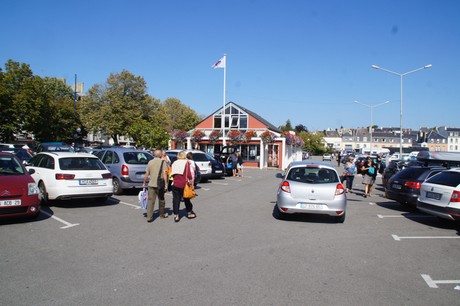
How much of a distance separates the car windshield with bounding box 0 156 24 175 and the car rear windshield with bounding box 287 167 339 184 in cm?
653

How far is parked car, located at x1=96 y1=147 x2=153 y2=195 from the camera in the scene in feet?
42.6

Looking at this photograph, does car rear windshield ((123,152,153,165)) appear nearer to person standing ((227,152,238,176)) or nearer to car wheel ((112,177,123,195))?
car wheel ((112,177,123,195))

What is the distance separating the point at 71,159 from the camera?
10672 mm

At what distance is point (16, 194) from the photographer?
7.84 meters

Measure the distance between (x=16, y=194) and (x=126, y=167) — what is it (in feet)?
17.4

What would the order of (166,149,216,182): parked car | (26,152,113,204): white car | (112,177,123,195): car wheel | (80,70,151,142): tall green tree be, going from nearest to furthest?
(26,152,113,204): white car < (112,177,123,195): car wheel < (166,149,216,182): parked car < (80,70,151,142): tall green tree

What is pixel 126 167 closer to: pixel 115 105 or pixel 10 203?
pixel 10 203

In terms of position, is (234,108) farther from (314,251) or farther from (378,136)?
(378,136)

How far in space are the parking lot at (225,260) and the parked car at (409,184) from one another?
163 cm

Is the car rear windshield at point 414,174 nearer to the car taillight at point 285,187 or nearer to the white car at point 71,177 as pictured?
the car taillight at point 285,187

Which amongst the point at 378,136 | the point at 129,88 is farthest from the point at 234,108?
the point at 378,136

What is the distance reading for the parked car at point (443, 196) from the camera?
8.47 metres

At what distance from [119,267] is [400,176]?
1018cm

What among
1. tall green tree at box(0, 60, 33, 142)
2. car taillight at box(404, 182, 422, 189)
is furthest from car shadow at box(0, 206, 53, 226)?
tall green tree at box(0, 60, 33, 142)
